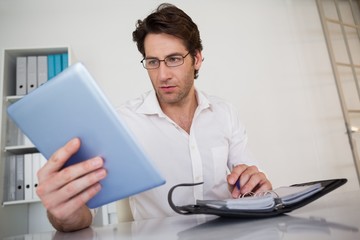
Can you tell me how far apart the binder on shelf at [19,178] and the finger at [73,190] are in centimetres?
166

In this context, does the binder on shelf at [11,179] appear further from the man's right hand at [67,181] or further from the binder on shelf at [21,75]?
the man's right hand at [67,181]

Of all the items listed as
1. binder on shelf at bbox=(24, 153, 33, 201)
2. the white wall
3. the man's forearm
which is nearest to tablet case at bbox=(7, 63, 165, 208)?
the man's forearm

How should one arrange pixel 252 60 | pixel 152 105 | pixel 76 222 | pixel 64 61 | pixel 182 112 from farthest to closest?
pixel 252 60 < pixel 64 61 < pixel 182 112 < pixel 152 105 < pixel 76 222

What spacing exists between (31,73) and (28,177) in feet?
2.59

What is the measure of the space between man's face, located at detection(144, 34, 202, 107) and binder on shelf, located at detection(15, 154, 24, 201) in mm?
1281

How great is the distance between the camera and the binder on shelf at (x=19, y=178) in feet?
6.51

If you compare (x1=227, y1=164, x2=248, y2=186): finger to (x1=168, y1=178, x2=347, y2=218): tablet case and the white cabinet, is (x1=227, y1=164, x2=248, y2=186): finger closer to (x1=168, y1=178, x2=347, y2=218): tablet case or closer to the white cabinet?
(x1=168, y1=178, x2=347, y2=218): tablet case

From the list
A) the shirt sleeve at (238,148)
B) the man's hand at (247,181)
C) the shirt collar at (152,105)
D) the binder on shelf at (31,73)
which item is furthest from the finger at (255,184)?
the binder on shelf at (31,73)

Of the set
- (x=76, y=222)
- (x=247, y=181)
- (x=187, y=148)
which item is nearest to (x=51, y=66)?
(x=187, y=148)

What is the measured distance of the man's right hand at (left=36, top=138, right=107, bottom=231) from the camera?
0.54 metres

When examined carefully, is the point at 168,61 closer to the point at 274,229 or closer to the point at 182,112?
the point at 182,112

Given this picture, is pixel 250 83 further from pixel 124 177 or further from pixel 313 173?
pixel 124 177

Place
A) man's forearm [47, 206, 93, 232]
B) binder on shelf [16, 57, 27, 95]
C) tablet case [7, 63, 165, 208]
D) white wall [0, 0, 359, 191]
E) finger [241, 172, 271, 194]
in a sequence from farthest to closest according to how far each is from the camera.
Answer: white wall [0, 0, 359, 191] → binder on shelf [16, 57, 27, 95] → finger [241, 172, 271, 194] → man's forearm [47, 206, 93, 232] → tablet case [7, 63, 165, 208]

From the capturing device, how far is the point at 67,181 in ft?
1.82
